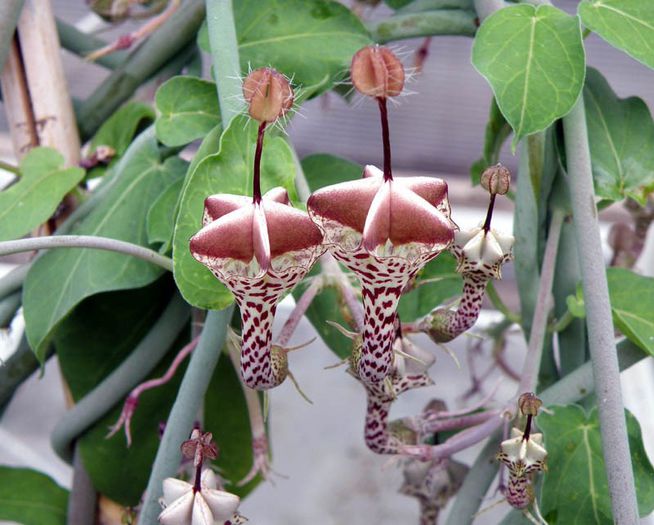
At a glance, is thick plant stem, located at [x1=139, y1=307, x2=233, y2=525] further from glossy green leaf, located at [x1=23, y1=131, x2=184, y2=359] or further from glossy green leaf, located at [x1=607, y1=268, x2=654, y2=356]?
glossy green leaf, located at [x1=607, y1=268, x2=654, y2=356]

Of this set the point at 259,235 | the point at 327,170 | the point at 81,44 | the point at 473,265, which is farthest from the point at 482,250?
the point at 81,44

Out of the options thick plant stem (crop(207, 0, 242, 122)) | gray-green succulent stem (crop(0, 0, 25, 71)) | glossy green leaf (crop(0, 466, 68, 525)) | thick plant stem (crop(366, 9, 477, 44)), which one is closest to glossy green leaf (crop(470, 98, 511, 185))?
thick plant stem (crop(366, 9, 477, 44))

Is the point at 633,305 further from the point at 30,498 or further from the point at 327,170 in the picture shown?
the point at 30,498

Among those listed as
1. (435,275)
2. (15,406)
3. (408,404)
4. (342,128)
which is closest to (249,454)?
(435,275)

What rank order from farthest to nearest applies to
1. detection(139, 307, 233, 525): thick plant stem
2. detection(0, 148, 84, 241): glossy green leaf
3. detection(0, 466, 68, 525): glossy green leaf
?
1. detection(0, 466, 68, 525): glossy green leaf
2. detection(0, 148, 84, 241): glossy green leaf
3. detection(139, 307, 233, 525): thick plant stem

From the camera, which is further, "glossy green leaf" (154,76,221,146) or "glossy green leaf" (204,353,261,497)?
"glossy green leaf" (204,353,261,497)

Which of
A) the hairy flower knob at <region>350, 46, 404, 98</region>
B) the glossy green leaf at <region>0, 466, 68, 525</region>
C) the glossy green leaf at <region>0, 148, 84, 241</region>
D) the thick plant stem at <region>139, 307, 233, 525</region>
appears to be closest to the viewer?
the hairy flower knob at <region>350, 46, 404, 98</region>
